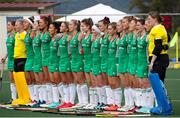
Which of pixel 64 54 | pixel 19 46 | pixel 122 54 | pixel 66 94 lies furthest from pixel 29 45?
pixel 122 54

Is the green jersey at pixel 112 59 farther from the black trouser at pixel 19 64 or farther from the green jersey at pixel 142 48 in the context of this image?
the black trouser at pixel 19 64

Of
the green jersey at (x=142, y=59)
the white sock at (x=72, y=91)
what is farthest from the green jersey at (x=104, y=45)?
the white sock at (x=72, y=91)

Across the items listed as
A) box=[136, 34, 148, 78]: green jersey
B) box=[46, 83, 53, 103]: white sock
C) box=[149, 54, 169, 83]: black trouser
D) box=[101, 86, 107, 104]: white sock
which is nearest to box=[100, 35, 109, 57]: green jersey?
box=[101, 86, 107, 104]: white sock

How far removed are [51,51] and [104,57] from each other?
1.16 meters

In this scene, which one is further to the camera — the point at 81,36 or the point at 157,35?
the point at 81,36

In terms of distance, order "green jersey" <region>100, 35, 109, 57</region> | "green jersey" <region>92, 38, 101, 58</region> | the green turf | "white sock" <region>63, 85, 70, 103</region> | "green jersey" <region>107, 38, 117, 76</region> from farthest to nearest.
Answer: "white sock" <region>63, 85, 70, 103</region>
"green jersey" <region>92, 38, 101, 58</region>
"green jersey" <region>100, 35, 109, 57</region>
"green jersey" <region>107, 38, 117, 76</region>
the green turf

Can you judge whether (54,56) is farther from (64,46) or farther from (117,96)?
(117,96)

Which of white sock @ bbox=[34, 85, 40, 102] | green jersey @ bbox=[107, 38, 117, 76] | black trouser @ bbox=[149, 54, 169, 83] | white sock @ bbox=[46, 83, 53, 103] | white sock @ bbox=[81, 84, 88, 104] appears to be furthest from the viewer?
white sock @ bbox=[34, 85, 40, 102]

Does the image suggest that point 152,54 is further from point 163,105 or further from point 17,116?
point 17,116

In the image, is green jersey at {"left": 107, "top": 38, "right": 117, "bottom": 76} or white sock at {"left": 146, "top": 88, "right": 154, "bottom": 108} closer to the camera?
white sock at {"left": 146, "top": 88, "right": 154, "bottom": 108}

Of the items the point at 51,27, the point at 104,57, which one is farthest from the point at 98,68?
the point at 51,27

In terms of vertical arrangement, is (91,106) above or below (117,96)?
below

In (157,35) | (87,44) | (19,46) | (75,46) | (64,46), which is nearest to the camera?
(157,35)

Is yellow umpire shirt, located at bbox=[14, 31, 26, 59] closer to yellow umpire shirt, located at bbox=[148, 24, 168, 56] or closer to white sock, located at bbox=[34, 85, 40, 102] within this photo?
white sock, located at bbox=[34, 85, 40, 102]
